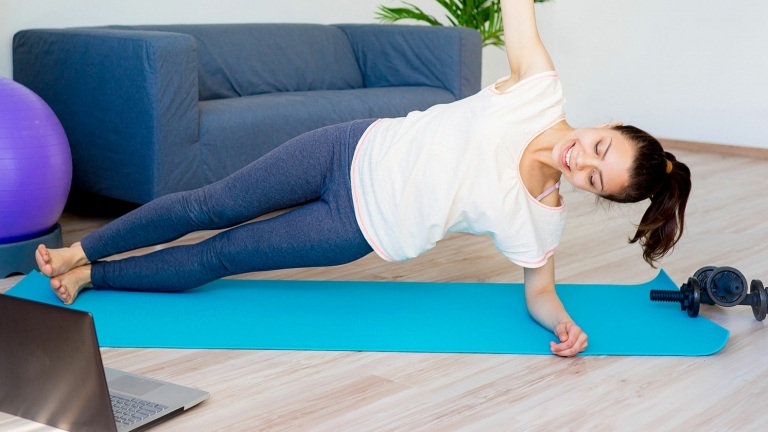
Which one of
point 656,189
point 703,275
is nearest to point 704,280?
point 703,275

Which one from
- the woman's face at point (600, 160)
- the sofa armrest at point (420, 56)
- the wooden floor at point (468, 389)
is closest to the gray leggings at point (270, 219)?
the wooden floor at point (468, 389)

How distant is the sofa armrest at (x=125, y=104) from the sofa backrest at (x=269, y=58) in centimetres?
47

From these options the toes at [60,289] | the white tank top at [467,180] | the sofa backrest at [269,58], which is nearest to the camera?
the white tank top at [467,180]

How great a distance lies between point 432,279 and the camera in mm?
2811

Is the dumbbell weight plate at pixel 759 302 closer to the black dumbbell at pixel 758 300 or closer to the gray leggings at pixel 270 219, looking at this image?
the black dumbbell at pixel 758 300

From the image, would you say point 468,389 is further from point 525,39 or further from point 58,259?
point 58,259

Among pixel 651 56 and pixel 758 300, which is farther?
pixel 651 56

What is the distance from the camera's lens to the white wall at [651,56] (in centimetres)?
502

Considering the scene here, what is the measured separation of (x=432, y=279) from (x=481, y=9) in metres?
2.52

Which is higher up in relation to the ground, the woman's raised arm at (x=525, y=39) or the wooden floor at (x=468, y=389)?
the woman's raised arm at (x=525, y=39)

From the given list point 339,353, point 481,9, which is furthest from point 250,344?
point 481,9

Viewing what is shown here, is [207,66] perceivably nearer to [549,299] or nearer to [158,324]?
[158,324]

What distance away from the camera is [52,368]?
1463 millimetres

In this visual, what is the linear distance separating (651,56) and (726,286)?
345 centimetres
